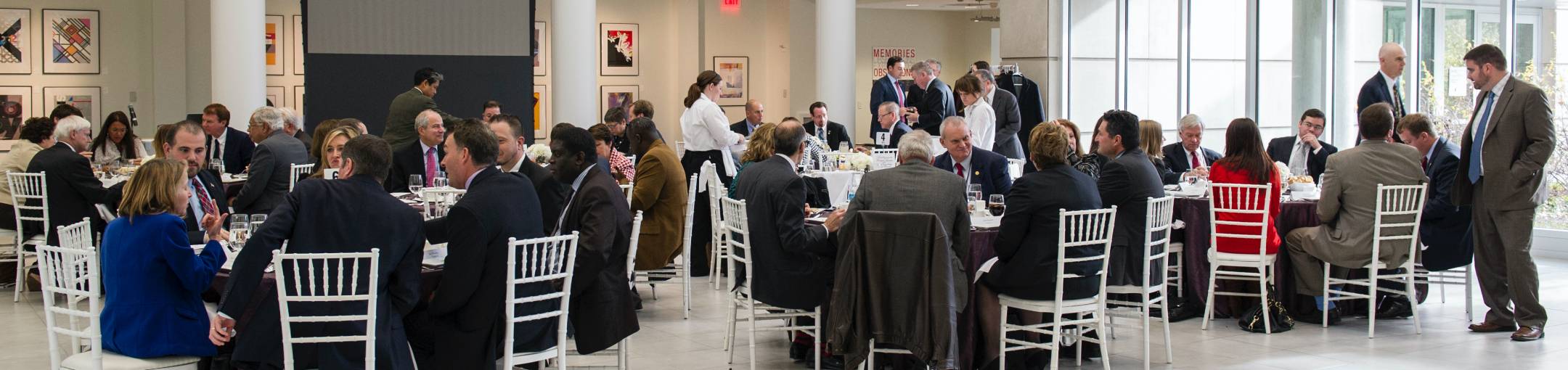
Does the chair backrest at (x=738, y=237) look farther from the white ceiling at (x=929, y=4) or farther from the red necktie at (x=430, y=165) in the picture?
the white ceiling at (x=929, y=4)

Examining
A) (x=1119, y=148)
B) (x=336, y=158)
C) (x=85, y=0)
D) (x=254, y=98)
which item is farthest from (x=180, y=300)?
(x=85, y=0)

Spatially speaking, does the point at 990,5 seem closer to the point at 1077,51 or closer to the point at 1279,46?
the point at 1077,51

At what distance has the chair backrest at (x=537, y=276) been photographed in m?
4.23

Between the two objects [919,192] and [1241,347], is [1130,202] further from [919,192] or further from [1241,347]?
[919,192]

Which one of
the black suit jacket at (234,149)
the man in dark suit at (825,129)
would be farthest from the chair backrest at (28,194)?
the man in dark suit at (825,129)

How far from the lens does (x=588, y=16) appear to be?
11.5 m

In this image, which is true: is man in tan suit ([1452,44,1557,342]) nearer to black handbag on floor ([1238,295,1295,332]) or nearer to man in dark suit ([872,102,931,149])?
black handbag on floor ([1238,295,1295,332])

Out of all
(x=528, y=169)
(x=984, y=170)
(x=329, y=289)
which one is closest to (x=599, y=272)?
(x=329, y=289)

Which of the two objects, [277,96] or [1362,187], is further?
[277,96]

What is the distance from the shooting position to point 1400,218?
650 cm

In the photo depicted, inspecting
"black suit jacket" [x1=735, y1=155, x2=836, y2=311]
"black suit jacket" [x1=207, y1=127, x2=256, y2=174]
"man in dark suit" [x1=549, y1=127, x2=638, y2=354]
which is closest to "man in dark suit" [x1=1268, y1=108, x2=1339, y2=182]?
"black suit jacket" [x1=735, y1=155, x2=836, y2=311]

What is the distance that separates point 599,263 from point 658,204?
214 cm

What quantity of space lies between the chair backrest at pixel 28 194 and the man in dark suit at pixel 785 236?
4495 millimetres

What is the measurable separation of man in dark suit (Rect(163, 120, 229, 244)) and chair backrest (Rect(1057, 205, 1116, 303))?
3.66 metres
